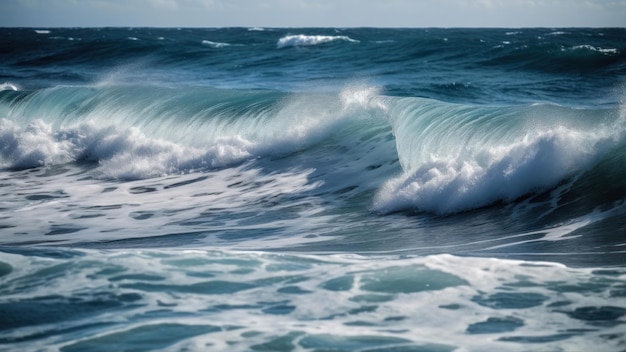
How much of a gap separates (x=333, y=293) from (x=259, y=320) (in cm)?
63

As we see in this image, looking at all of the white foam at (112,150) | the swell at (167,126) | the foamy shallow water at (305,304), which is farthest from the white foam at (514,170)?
the white foam at (112,150)

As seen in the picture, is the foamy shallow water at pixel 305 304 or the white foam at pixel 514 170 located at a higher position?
the white foam at pixel 514 170

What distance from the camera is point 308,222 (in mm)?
8273

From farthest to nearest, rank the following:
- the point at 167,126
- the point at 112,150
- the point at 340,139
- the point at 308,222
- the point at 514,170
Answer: the point at 167,126 < the point at 112,150 < the point at 340,139 < the point at 308,222 < the point at 514,170

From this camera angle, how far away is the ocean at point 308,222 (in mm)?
4281

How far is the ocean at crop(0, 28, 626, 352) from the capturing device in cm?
428

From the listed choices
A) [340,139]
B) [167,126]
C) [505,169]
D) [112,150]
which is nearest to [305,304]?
[505,169]

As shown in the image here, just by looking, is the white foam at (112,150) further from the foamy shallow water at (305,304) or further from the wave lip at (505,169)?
the foamy shallow water at (305,304)

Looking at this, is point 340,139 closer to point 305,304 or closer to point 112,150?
point 112,150

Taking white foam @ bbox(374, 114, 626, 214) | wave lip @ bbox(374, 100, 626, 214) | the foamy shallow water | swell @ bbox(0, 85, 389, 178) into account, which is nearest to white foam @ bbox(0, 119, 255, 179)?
swell @ bbox(0, 85, 389, 178)

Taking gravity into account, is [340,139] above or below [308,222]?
above

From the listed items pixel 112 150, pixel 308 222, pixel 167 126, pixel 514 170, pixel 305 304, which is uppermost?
pixel 514 170

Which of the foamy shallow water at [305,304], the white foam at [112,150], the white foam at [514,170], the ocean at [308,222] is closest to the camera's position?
the foamy shallow water at [305,304]

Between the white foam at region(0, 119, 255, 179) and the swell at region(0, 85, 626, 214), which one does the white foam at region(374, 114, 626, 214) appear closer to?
the swell at region(0, 85, 626, 214)
